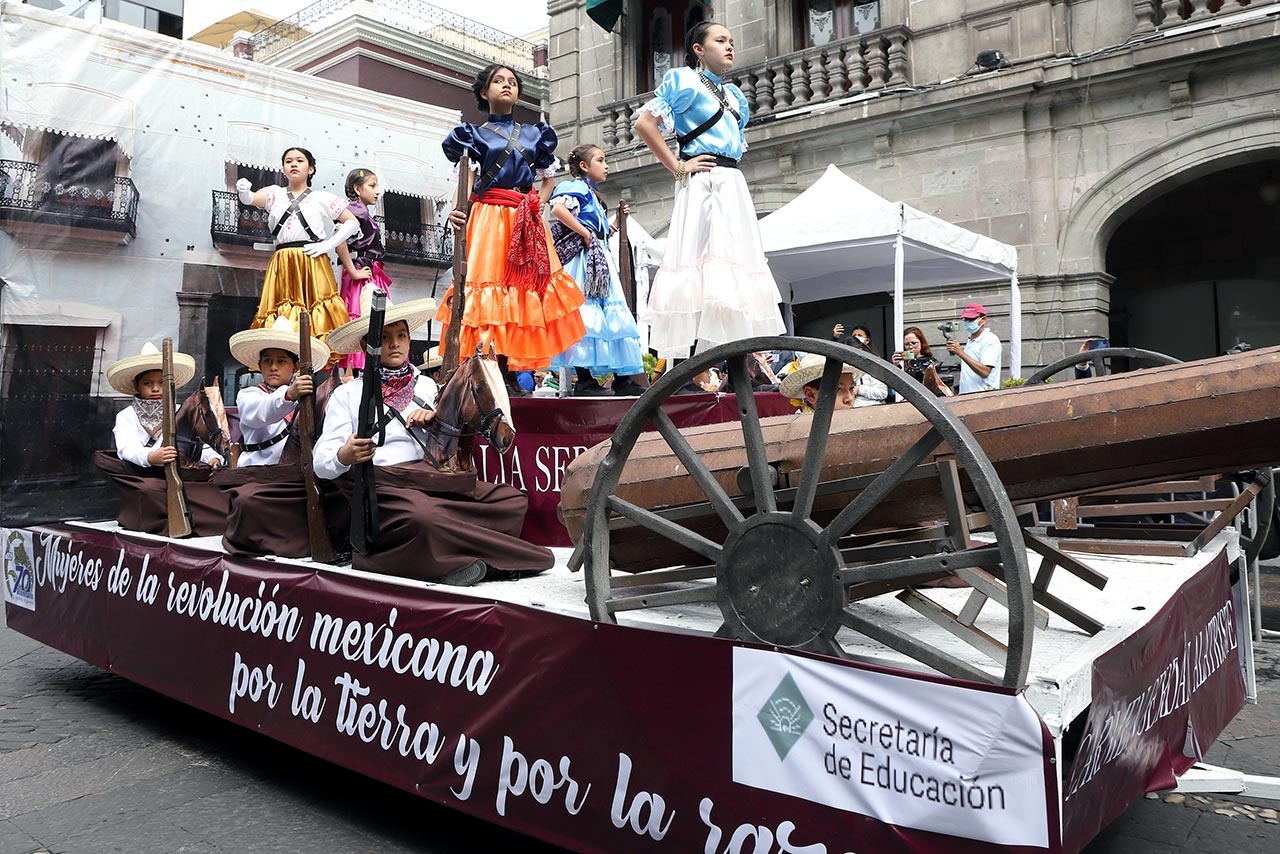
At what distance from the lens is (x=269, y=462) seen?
523 centimetres

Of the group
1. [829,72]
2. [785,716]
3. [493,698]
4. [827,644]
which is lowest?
[493,698]

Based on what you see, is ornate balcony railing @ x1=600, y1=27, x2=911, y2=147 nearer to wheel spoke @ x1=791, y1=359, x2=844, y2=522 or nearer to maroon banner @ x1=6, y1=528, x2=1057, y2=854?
maroon banner @ x1=6, y1=528, x2=1057, y2=854

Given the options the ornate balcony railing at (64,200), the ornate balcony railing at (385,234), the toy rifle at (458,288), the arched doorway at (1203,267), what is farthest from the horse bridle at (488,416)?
the arched doorway at (1203,267)

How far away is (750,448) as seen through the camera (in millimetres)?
2434

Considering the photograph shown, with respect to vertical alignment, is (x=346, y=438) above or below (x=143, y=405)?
below

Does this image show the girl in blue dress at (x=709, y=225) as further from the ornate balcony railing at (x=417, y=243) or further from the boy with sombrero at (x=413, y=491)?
the ornate balcony railing at (x=417, y=243)

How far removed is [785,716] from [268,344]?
3.81 metres

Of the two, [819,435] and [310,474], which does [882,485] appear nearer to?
[819,435]

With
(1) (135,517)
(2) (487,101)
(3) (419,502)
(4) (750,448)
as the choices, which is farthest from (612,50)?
(4) (750,448)

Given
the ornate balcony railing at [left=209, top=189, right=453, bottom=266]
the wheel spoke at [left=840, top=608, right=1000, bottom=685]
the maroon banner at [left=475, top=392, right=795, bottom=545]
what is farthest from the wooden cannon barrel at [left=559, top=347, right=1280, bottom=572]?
the ornate balcony railing at [left=209, top=189, right=453, bottom=266]

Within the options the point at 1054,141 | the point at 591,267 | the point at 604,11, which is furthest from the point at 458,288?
the point at 604,11

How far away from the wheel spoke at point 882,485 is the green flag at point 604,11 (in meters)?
14.4

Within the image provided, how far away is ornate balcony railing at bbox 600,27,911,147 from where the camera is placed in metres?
12.6

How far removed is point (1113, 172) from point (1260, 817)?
31.1ft
